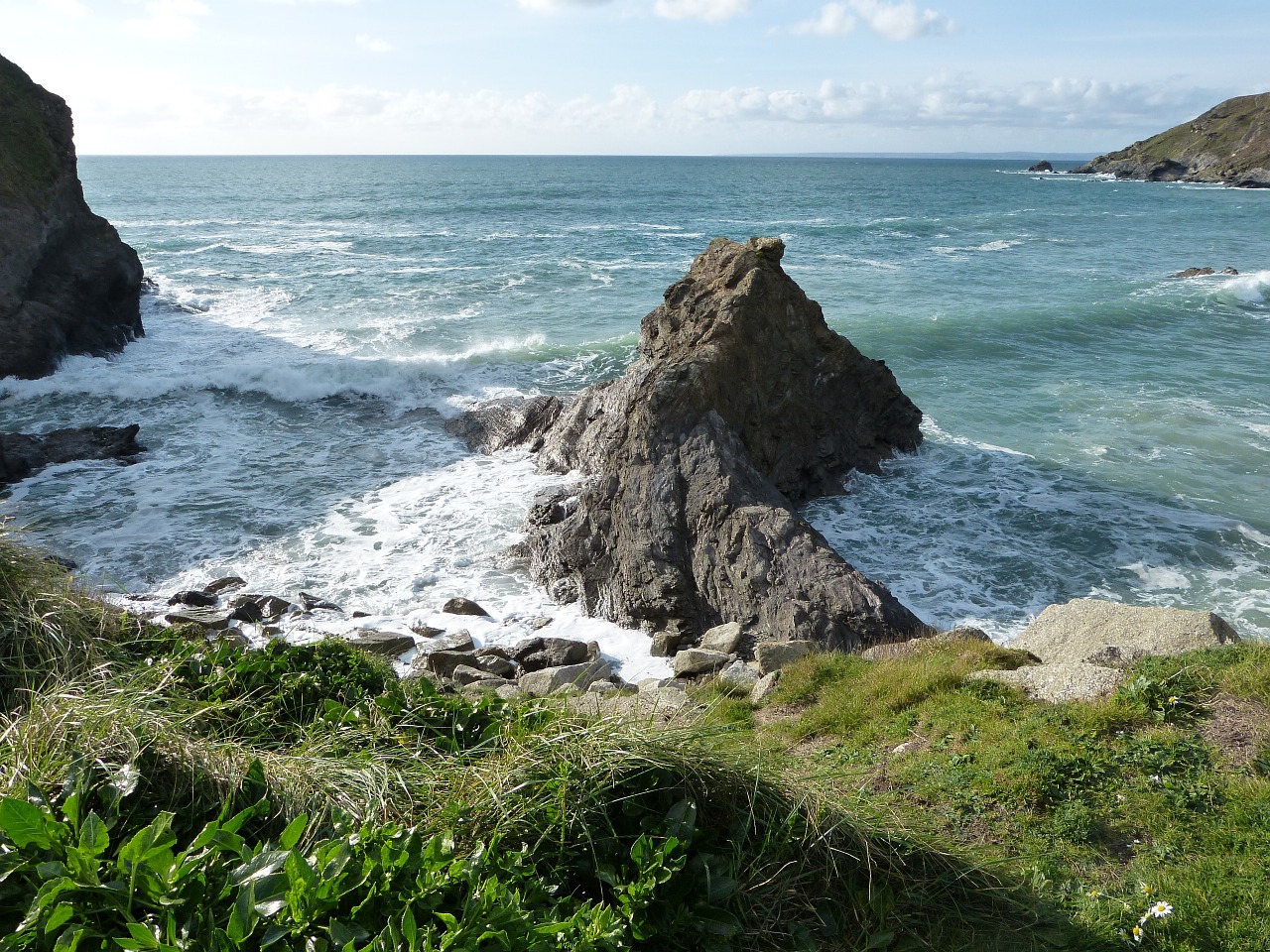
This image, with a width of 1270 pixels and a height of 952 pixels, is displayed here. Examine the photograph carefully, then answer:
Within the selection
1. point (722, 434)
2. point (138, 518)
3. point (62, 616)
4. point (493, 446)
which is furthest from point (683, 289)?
point (62, 616)

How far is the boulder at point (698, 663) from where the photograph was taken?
10.0 meters

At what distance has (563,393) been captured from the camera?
2216 cm

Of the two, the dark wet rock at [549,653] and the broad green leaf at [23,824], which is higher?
the broad green leaf at [23,824]

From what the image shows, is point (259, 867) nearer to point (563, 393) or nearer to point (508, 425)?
point (508, 425)

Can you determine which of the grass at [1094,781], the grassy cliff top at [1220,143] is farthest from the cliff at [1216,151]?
the grass at [1094,781]

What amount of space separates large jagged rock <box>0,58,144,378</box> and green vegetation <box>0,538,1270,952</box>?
75.1 feet

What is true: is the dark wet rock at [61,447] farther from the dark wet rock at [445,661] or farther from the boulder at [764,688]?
the boulder at [764,688]

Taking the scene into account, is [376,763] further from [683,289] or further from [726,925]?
[683,289]

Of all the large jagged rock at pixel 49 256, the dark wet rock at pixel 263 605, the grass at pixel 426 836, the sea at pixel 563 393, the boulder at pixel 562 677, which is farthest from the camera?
the large jagged rock at pixel 49 256

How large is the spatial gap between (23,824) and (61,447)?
1790 centimetres

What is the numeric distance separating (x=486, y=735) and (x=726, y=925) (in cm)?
168

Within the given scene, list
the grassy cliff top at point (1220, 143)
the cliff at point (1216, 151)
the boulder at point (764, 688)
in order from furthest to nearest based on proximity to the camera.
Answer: the grassy cliff top at point (1220, 143) → the cliff at point (1216, 151) → the boulder at point (764, 688)

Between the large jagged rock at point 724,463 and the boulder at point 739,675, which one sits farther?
the large jagged rock at point 724,463

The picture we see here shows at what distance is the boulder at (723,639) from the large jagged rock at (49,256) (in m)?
21.9
